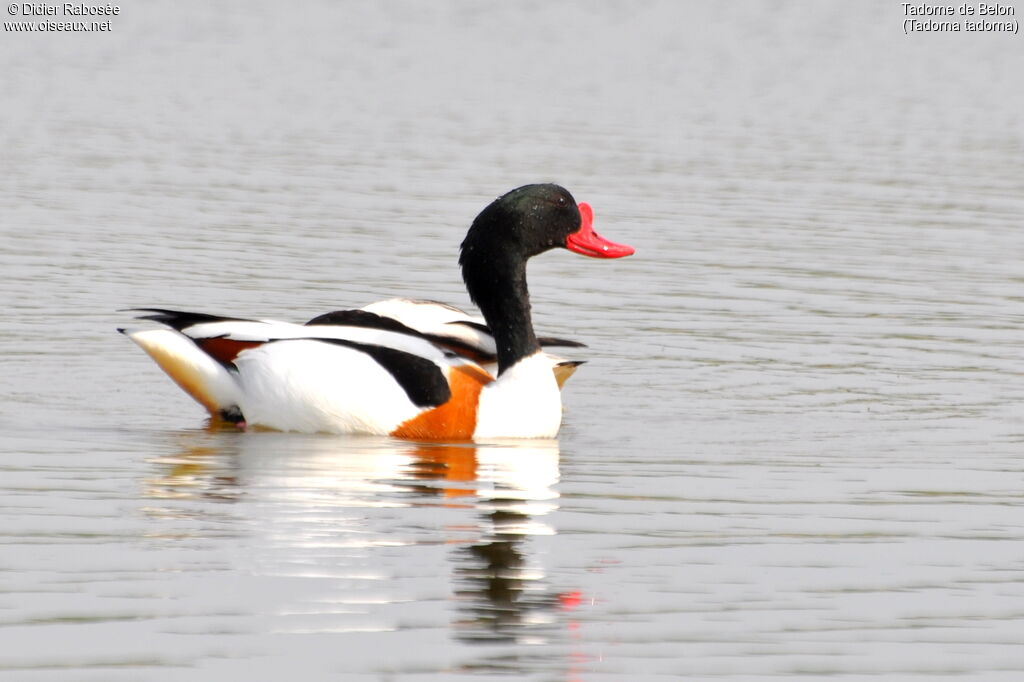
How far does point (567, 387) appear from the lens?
12367mm

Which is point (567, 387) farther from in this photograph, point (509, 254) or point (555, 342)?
point (509, 254)

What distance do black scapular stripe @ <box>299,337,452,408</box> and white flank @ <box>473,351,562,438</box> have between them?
0.99 feet

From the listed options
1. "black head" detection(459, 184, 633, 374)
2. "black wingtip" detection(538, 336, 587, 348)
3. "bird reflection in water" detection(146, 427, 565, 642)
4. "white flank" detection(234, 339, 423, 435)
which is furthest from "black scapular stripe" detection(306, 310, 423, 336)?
"black wingtip" detection(538, 336, 587, 348)

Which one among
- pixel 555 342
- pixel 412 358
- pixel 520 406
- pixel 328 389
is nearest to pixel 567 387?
pixel 555 342

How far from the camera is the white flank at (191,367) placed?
1051 cm

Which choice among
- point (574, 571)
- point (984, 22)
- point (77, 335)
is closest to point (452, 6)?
point (984, 22)

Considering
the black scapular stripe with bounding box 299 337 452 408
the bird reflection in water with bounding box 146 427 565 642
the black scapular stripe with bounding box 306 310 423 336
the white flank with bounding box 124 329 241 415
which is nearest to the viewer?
the bird reflection in water with bounding box 146 427 565 642

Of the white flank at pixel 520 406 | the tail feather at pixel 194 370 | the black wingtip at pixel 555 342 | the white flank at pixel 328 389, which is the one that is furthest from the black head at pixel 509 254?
the tail feather at pixel 194 370

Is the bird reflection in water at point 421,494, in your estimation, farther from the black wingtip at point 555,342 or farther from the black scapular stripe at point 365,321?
Answer: the black wingtip at point 555,342

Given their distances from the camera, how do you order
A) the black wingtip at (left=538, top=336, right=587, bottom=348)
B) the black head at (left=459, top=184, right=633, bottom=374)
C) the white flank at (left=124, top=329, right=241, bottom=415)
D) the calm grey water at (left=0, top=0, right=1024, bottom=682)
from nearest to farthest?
the calm grey water at (left=0, top=0, right=1024, bottom=682) < the white flank at (left=124, top=329, right=241, bottom=415) < the black head at (left=459, top=184, right=633, bottom=374) < the black wingtip at (left=538, top=336, right=587, bottom=348)

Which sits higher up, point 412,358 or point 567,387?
point 412,358

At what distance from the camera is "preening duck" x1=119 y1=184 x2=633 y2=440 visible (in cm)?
1021

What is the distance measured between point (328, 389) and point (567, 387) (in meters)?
2.54

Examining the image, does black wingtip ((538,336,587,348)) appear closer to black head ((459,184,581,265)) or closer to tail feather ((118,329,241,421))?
black head ((459,184,581,265))
